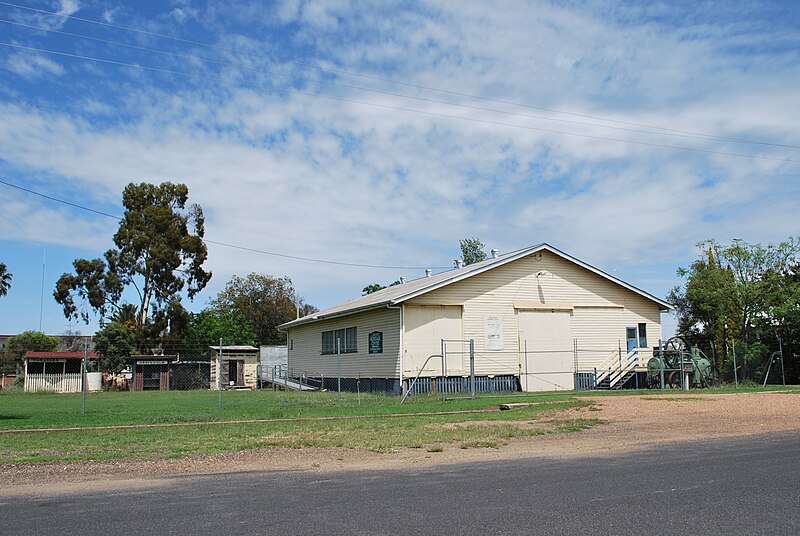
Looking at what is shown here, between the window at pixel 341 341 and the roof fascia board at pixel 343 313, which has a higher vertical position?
the roof fascia board at pixel 343 313

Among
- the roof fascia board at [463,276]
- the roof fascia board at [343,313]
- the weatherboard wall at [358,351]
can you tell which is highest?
the roof fascia board at [463,276]

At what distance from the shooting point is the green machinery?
97.1 feet

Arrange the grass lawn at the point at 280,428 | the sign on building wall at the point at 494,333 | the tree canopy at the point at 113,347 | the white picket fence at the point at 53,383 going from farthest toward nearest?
the tree canopy at the point at 113,347 → the white picket fence at the point at 53,383 → the sign on building wall at the point at 494,333 → the grass lawn at the point at 280,428

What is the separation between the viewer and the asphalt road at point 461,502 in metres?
6.82

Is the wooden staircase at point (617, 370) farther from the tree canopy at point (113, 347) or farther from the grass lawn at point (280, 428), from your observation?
the tree canopy at point (113, 347)

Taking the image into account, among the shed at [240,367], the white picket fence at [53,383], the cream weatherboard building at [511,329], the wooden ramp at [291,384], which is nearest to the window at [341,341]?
the cream weatherboard building at [511,329]

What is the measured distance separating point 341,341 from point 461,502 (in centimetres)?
2698

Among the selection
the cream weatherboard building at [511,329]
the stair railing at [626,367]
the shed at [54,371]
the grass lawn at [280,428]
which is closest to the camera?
the grass lawn at [280,428]

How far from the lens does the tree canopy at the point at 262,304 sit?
69625 mm

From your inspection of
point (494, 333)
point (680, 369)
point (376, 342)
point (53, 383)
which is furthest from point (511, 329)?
point (53, 383)

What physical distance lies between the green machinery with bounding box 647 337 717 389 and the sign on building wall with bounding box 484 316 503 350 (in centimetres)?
646

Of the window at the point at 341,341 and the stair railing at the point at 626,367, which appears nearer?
the stair railing at the point at 626,367

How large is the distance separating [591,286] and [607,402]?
12.3m

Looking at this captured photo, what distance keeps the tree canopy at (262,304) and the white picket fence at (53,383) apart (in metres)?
27.6
